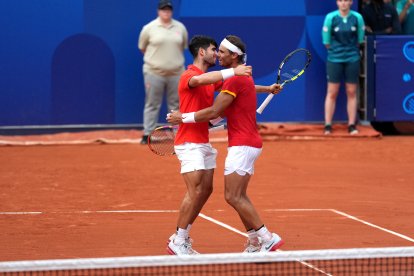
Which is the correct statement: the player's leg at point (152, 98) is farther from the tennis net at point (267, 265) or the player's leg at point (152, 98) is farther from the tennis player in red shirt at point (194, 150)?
the tennis net at point (267, 265)

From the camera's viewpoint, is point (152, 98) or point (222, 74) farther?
point (152, 98)

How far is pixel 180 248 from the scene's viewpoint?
859cm

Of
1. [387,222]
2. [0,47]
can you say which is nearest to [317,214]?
[387,222]

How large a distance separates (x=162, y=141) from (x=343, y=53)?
28.3 ft

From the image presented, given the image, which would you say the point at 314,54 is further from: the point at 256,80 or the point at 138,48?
Result: the point at 138,48

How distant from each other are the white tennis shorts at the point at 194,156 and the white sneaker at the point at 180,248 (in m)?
0.64

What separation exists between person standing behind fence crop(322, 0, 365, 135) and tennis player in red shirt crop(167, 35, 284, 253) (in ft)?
28.7

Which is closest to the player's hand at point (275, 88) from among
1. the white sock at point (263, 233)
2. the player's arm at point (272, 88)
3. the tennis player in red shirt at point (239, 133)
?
the player's arm at point (272, 88)

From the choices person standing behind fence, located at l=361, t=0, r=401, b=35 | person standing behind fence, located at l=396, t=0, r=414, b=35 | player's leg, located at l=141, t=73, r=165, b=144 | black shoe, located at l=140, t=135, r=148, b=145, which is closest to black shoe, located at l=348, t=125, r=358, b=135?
person standing behind fence, located at l=361, t=0, r=401, b=35

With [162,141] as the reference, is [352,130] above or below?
below

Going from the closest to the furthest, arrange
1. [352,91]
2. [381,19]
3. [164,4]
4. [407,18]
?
[164,4], [352,91], [381,19], [407,18]

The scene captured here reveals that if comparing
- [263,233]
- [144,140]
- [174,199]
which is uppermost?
[263,233]

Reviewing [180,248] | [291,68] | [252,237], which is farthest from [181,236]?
[291,68]

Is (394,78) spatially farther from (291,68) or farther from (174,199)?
(291,68)
